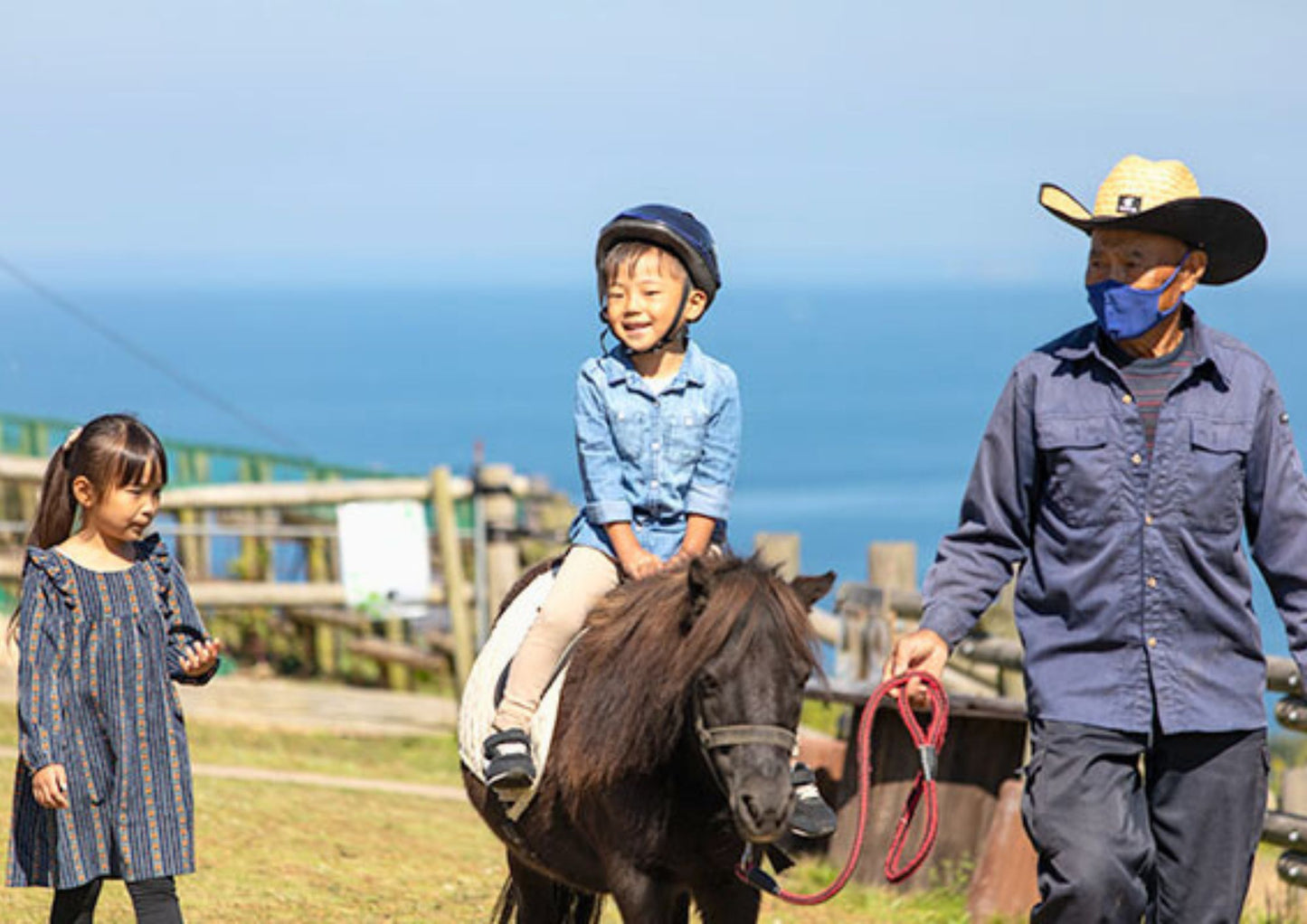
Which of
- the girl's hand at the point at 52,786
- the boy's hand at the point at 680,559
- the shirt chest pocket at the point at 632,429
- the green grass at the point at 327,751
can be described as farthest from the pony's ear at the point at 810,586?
the green grass at the point at 327,751

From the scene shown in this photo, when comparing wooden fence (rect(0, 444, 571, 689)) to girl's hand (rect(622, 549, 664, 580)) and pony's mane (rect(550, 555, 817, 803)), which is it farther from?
pony's mane (rect(550, 555, 817, 803))

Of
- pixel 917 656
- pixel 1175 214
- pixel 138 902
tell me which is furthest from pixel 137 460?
pixel 1175 214

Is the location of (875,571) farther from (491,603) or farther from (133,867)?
(133,867)

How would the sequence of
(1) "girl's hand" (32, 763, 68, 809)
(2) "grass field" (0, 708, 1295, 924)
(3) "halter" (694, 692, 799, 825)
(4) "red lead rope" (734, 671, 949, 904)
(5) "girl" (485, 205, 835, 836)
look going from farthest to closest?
(2) "grass field" (0, 708, 1295, 924), (5) "girl" (485, 205, 835, 836), (1) "girl's hand" (32, 763, 68, 809), (4) "red lead rope" (734, 671, 949, 904), (3) "halter" (694, 692, 799, 825)

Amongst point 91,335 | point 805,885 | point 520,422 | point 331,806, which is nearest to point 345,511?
point 331,806

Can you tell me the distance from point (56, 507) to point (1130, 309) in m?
2.95

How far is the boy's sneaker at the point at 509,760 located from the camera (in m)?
5.36

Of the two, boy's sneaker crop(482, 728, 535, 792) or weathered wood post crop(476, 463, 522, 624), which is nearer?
boy's sneaker crop(482, 728, 535, 792)

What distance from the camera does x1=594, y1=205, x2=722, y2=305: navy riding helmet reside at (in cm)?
570

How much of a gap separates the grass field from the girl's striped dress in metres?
2.04

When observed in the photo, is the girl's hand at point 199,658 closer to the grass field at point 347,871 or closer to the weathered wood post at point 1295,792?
the grass field at point 347,871

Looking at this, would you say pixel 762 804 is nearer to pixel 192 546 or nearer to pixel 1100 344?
pixel 1100 344

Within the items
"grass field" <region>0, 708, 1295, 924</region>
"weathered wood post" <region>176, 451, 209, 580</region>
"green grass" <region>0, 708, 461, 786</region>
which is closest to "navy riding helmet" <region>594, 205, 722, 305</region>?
"grass field" <region>0, 708, 1295, 924</region>

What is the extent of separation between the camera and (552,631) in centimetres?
557
